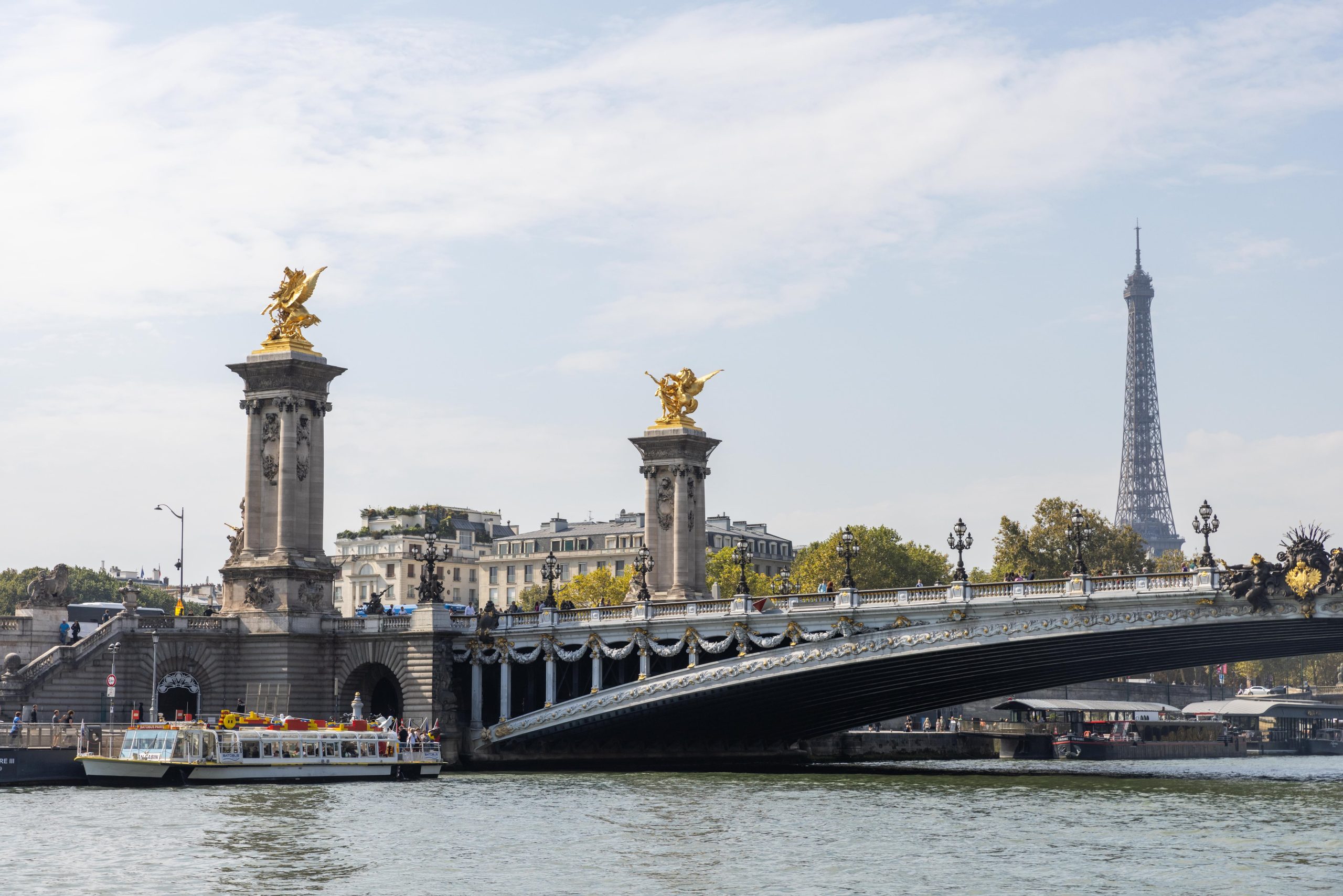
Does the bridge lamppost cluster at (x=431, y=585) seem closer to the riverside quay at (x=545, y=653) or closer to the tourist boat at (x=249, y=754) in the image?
the riverside quay at (x=545, y=653)

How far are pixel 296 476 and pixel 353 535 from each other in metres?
85.1

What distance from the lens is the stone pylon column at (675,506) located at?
103 m

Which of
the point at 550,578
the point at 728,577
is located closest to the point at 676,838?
the point at 550,578

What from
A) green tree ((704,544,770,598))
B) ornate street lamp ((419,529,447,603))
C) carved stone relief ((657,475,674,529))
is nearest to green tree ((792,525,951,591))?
green tree ((704,544,770,598))

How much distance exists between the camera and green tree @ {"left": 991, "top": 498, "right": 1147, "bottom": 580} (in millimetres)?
120188

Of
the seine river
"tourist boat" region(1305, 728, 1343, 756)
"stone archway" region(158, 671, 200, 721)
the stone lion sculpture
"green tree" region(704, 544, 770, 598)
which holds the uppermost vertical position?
"green tree" region(704, 544, 770, 598)

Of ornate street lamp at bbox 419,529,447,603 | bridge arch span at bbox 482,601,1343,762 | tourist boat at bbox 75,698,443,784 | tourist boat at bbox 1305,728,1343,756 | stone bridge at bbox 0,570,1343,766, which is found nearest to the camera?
tourist boat at bbox 75,698,443,784

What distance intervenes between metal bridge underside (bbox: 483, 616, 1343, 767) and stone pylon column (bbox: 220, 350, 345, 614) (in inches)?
466

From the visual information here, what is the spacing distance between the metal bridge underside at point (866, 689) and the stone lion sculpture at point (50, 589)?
20.7m

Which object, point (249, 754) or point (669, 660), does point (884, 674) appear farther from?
point (249, 754)

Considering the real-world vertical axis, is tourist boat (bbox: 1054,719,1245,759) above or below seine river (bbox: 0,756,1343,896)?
above

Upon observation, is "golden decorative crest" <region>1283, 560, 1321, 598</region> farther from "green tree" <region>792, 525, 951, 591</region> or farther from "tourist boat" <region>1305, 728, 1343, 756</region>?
"tourist boat" <region>1305, 728, 1343, 756</region>

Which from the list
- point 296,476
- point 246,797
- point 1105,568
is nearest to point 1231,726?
point 1105,568

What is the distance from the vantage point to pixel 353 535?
171125 mm
